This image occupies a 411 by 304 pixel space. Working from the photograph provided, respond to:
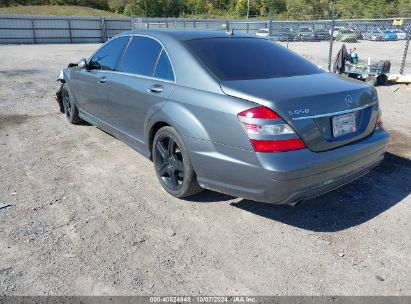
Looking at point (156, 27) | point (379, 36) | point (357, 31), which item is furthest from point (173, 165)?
point (379, 36)

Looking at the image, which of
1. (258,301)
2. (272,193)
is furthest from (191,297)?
(272,193)

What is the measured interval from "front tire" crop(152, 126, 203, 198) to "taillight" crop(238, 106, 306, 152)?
0.81m

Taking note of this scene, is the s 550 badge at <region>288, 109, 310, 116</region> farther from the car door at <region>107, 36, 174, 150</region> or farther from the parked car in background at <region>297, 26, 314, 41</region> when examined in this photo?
the parked car in background at <region>297, 26, 314, 41</region>

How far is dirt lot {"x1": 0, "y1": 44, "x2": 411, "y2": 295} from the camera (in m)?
2.68

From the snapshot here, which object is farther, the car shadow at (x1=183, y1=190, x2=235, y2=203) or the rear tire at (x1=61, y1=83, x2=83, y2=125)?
the rear tire at (x1=61, y1=83, x2=83, y2=125)

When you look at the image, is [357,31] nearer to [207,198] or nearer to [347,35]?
[347,35]

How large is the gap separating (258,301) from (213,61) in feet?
7.05

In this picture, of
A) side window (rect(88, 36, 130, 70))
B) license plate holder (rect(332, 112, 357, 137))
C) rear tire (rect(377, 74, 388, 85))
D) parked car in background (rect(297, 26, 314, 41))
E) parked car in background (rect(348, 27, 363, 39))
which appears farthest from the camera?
parked car in background (rect(348, 27, 363, 39))

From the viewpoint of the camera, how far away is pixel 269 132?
9.48ft

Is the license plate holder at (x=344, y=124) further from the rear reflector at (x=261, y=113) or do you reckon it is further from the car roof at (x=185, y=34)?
the car roof at (x=185, y=34)

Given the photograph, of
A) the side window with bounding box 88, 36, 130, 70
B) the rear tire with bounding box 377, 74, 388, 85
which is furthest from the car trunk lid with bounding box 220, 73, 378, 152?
the rear tire with bounding box 377, 74, 388, 85

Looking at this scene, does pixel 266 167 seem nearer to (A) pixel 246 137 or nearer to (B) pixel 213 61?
(A) pixel 246 137

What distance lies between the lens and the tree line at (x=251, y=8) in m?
33.2

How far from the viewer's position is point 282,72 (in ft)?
12.2
